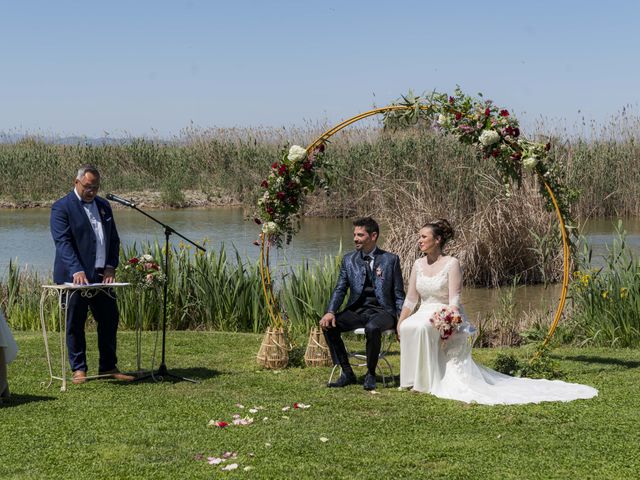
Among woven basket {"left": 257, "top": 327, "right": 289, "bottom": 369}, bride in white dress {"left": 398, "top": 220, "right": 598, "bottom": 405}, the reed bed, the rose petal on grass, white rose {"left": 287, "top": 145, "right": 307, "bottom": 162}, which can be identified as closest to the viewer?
the rose petal on grass

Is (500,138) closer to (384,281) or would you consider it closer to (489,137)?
(489,137)

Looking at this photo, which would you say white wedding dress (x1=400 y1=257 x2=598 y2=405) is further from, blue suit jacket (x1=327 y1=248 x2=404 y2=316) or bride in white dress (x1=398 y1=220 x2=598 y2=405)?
blue suit jacket (x1=327 y1=248 x2=404 y2=316)

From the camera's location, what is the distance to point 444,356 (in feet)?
24.4

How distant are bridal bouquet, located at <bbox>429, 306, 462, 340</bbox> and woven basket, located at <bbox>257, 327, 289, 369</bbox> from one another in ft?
5.37

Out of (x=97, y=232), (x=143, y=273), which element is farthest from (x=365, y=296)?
(x=97, y=232)

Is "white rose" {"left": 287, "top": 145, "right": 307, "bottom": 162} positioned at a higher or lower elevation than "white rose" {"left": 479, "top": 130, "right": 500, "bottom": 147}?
lower

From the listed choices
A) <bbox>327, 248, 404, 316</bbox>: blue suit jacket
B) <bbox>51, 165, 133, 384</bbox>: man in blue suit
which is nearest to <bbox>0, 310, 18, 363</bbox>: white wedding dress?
<bbox>51, 165, 133, 384</bbox>: man in blue suit

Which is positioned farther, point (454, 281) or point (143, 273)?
point (143, 273)

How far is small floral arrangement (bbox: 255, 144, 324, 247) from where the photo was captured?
885 cm

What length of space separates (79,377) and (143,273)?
961 millimetres

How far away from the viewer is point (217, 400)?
705cm

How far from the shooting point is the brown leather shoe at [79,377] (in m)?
7.74

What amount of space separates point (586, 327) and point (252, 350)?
11.4 ft

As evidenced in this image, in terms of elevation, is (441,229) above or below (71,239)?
above
